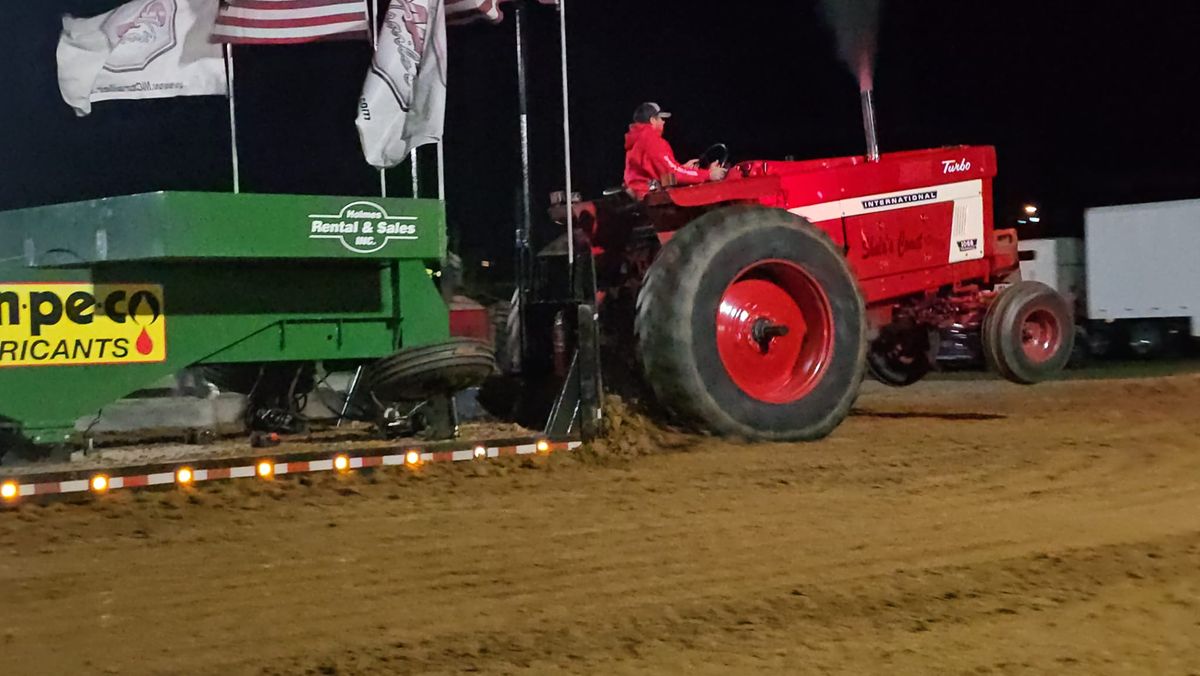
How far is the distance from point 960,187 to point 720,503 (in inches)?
178

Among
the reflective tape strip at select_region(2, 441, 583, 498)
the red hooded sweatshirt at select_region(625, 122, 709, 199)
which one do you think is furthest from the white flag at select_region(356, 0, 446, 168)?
the reflective tape strip at select_region(2, 441, 583, 498)

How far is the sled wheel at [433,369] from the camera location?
304 inches

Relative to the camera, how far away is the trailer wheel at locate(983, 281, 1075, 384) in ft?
32.1

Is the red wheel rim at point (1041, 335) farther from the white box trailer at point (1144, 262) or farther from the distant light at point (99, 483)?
the white box trailer at point (1144, 262)

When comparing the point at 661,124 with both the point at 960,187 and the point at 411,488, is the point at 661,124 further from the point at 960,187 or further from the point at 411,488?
the point at 411,488

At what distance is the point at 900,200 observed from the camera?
9.66 meters

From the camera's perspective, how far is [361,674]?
4102 mm

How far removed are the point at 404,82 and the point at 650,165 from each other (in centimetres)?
288

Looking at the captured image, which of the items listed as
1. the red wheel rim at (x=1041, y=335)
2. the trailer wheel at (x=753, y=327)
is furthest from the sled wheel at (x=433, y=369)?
the red wheel rim at (x=1041, y=335)

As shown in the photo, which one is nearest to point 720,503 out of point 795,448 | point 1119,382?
point 795,448

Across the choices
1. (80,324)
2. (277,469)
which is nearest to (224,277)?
(80,324)

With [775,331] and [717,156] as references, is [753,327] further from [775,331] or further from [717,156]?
[717,156]

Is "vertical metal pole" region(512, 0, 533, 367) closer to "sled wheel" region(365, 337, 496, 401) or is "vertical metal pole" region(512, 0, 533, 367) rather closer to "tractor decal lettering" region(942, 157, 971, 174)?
"sled wheel" region(365, 337, 496, 401)

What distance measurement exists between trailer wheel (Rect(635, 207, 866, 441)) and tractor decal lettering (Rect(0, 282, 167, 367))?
9.36ft
